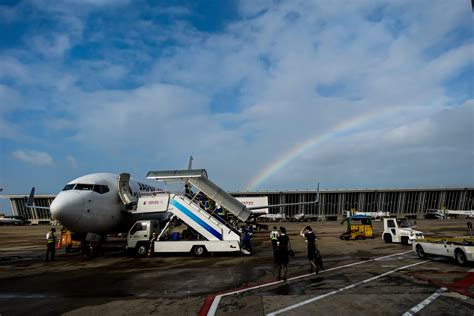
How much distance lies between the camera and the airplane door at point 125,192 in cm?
2134

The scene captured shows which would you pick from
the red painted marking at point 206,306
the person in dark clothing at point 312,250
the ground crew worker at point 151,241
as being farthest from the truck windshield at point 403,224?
the red painted marking at point 206,306

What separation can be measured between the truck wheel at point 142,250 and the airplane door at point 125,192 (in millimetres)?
3684

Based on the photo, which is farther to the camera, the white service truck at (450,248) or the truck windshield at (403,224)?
the truck windshield at (403,224)

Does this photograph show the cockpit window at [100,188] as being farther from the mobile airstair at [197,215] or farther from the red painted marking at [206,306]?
the red painted marking at [206,306]

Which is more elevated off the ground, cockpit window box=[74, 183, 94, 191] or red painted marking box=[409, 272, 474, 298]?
cockpit window box=[74, 183, 94, 191]

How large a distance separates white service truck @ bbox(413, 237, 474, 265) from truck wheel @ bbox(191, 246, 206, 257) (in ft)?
38.6

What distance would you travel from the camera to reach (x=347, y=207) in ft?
366

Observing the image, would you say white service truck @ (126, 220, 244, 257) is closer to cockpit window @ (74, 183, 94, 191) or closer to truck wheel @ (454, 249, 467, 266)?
cockpit window @ (74, 183, 94, 191)

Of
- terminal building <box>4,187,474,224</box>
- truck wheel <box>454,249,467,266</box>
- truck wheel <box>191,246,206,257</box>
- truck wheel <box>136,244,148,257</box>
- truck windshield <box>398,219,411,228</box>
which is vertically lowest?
terminal building <box>4,187,474,224</box>

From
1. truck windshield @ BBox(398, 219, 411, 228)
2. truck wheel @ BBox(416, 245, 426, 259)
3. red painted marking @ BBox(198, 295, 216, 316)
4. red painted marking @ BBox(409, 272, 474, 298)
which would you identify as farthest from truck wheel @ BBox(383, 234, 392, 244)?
red painted marking @ BBox(198, 295, 216, 316)

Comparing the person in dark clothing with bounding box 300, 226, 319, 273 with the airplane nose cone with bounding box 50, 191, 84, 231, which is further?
the airplane nose cone with bounding box 50, 191, 84, 231

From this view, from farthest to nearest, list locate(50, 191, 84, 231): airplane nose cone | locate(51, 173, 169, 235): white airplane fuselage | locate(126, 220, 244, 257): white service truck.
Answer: locate(126, 220, 244, 257): white service truck < locate(51, 173, 169, 235): white airplane fuselage < locate(50, 191, 84, 231): airplane nose cone

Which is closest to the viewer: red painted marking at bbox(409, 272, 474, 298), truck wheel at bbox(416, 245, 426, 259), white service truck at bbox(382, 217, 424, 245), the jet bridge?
red painted marking at bbox(409, 272, 474, 298)

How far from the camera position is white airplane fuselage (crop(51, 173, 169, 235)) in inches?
654
